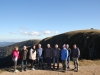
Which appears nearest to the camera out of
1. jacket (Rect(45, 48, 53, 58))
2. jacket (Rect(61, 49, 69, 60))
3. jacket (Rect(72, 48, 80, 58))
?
jacket (Rect(61, 49, 69, 60))

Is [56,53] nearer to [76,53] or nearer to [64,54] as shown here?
[64,54]

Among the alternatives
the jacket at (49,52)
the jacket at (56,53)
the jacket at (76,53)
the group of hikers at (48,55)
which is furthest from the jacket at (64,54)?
the jacket at (49,52)

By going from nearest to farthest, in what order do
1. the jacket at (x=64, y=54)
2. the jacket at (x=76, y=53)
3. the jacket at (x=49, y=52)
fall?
the jacket at (x=64, y=54), the jacket at (x=76, y=53), the jacket at (x=49, y=52)

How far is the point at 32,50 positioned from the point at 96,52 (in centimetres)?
4419

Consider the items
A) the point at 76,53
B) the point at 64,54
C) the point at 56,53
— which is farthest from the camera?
the point at 56,53

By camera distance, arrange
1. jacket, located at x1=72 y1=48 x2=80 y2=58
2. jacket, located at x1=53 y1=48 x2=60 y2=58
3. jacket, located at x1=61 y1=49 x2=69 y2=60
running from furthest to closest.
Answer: jacket, located at x1=53 y1=48 x2=60 y2=58, jacket, located at x1=72 y1=48 x2=80 y2=58, jacket, located at x1=61 y1=49 x2=69 y2=60

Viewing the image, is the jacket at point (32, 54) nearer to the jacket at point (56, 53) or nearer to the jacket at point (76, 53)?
the jacket at point (56, 53)

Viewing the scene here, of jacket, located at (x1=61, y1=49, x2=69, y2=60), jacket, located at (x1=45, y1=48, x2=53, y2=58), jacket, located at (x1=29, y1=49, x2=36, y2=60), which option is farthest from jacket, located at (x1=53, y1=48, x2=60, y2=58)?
jacket, located at (x1=29, y1=49, x2=36, y2=60)

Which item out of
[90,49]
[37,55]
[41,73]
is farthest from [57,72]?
[90,49]

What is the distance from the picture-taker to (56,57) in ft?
74.8

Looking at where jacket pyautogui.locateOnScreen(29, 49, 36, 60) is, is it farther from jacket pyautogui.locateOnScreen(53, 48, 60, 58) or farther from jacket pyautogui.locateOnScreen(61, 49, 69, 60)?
jacket pyautogui.locateOnScreen(61, 49, 69, 60)

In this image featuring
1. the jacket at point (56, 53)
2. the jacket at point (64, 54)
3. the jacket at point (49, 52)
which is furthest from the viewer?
the jacket at point (49, 52)

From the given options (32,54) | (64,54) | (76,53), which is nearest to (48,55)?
(32,54)

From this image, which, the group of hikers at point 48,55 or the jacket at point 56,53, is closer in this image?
the group of hikers at point 48,55
